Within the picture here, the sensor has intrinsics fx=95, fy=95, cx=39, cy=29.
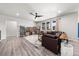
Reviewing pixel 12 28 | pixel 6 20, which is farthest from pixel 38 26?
pixel 6 20

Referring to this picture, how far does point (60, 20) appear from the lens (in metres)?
9.63

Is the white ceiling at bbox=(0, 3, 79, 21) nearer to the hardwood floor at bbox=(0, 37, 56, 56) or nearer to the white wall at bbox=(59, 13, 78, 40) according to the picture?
the white wall at bbox=(59, 13, 78, 40)

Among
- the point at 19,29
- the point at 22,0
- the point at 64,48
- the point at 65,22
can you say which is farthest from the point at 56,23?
the point at 22,0

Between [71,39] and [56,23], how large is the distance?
9.11 feet

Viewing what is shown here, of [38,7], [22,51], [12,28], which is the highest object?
[38,7]

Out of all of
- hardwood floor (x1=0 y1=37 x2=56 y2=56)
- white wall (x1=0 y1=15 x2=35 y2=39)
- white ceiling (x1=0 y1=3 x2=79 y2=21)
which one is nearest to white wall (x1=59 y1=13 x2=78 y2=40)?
white ceiling (x1=0 y1=3 x2=79 y2=21)

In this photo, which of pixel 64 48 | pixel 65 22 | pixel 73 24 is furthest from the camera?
pixel 65 22

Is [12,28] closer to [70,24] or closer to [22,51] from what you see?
[70,24]

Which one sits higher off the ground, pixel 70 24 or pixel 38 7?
pixel 38 7

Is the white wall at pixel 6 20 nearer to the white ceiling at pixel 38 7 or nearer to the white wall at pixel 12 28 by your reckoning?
the white wall at pixel 12 28

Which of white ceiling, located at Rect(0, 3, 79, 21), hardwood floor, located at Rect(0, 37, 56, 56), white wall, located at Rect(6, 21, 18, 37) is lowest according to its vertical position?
hardwood floor, located at Rect(0, 37, 56, 56)

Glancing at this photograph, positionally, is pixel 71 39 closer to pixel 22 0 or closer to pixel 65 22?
pixel 65 22

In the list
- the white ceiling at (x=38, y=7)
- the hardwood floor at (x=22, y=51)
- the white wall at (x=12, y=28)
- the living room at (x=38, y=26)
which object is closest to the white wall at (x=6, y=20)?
the living room at (x=38, y=26)

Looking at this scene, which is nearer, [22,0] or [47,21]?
[22,0]
